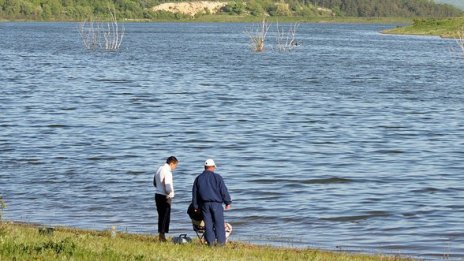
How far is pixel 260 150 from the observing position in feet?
136

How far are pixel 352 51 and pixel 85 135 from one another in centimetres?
8842

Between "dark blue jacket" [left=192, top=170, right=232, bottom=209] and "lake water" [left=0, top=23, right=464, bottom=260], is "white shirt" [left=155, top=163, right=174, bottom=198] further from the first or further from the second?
"lake water" [left=0, top=23, right=464, bottom=260]

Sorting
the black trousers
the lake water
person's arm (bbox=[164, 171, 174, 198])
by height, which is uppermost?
person's arm (bbox=[164, 171, 174, 198])

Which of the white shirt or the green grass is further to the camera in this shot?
the white shirt

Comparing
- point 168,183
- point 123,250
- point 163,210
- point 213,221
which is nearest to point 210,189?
point 213,221

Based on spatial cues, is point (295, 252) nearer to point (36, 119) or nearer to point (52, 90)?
point (36, 119)

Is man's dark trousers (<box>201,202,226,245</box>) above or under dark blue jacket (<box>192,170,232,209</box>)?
under

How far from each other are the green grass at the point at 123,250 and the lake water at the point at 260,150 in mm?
2671

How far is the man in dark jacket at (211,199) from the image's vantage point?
2083 centimetres

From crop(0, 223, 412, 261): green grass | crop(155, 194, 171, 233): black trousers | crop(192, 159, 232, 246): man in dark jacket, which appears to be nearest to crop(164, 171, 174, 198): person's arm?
crop(155, 194, 171, 233): black trousers

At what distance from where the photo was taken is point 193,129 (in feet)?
163

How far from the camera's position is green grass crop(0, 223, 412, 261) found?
53.9 ft

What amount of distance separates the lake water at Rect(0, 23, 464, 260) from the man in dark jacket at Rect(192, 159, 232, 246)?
300cm

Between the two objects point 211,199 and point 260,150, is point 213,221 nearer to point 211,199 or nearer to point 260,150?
point 211,199
